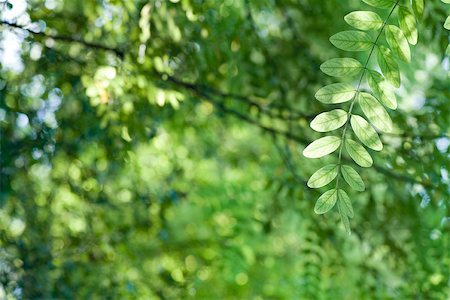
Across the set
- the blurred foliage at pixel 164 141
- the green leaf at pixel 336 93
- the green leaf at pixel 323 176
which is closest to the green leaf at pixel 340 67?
the green leaf at pixel 336 93

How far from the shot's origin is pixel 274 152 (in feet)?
10.2

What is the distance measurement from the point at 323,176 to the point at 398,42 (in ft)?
0.83

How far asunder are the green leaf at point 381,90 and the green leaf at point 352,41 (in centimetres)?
5

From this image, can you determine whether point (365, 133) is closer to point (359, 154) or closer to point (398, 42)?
point (359, 154)

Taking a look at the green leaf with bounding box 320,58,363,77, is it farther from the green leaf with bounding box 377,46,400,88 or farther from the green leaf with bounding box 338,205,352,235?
the green leaf with bounding box 338,205,352,235

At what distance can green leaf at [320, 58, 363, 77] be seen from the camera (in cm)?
121

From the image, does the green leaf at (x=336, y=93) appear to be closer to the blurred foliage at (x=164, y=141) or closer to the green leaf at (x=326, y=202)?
the green leaf at (x=326, y=202)

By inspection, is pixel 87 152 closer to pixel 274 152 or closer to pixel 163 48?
pixel 163 48

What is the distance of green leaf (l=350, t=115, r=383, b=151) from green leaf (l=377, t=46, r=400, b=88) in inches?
3.3

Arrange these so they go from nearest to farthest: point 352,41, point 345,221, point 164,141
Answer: point 345,221 < point 352,41 < point 164,141

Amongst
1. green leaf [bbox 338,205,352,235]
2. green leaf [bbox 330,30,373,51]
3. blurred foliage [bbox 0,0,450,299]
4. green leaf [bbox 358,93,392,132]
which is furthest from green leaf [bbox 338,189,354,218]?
blurred foliage [bbox 0,0,450,299]

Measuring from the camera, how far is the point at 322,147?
1.22 meters

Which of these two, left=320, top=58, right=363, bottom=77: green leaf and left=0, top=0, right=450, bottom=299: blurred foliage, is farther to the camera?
left=0, top=0, right=450, bottom=299: blurred foliage

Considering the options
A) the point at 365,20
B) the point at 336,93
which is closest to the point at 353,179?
the point at 336,93
